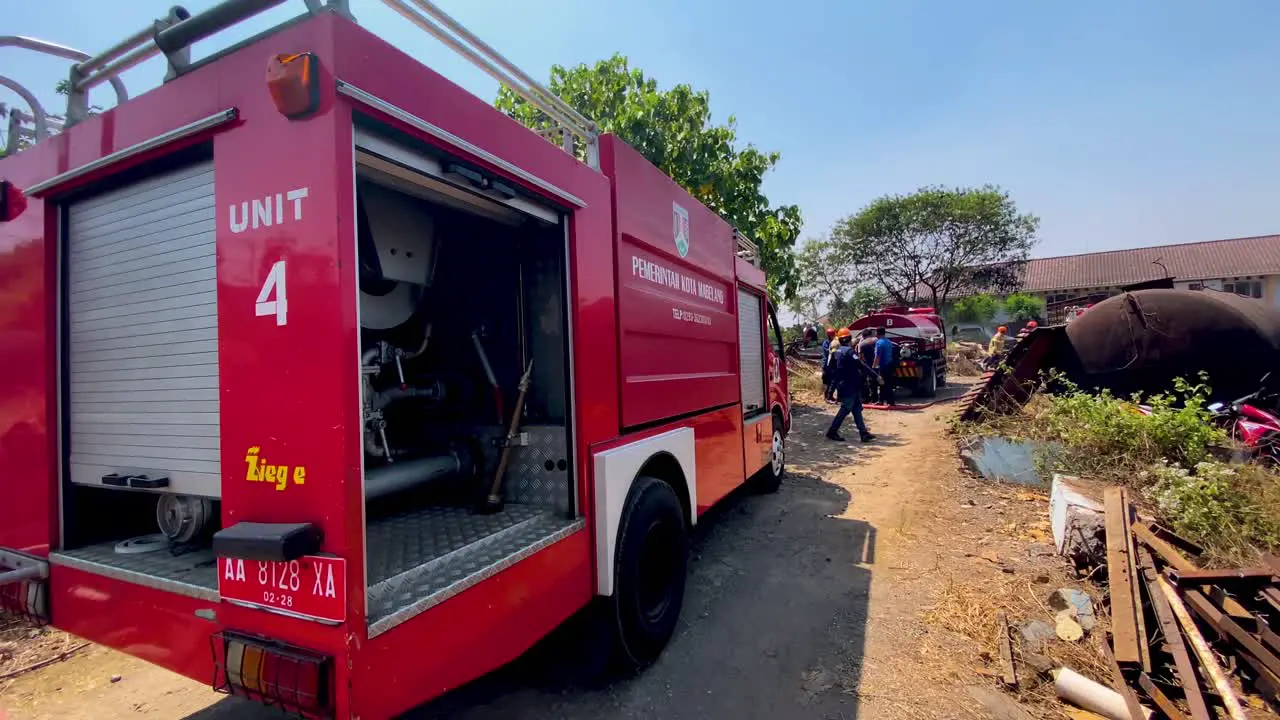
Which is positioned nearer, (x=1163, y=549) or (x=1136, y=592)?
(x=1136, y=592)

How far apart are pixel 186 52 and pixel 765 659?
12.2 feet

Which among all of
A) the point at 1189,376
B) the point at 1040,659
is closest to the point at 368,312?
the point at 1040,659

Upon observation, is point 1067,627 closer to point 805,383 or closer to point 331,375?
point 331,375

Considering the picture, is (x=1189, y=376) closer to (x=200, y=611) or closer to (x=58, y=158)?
(x=200, y=611)

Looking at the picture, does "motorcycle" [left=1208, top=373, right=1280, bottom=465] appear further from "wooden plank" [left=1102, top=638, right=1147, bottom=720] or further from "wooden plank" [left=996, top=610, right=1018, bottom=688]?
"wooden plank" [left=1102, top=638, right=1147, bottom=720]

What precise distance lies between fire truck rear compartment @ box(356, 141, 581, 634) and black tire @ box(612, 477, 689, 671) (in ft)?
1.37

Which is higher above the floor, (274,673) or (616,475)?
(616,475)

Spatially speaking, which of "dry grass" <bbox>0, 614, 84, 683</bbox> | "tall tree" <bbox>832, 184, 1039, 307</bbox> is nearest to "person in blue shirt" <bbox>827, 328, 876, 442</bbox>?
"dry grass" <bbox>0, 614, 84, 683</bbox>

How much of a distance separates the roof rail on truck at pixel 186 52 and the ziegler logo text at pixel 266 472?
1296 mm

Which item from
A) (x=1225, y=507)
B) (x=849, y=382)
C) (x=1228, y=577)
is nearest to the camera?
(x=1228, y=577)

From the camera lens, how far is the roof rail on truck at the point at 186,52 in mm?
1878

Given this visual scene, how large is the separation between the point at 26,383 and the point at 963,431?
8661 mm

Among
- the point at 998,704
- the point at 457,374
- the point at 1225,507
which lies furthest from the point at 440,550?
the point at 1225,507

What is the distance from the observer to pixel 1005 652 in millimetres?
3080
